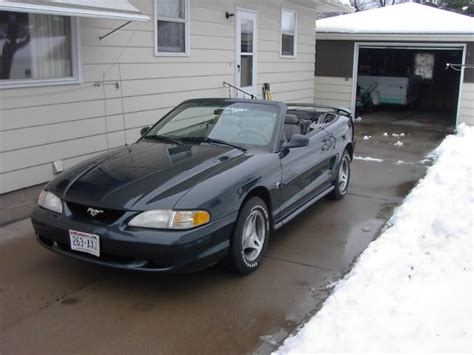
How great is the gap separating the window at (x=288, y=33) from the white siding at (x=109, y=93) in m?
1.57

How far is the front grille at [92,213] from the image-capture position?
387cm

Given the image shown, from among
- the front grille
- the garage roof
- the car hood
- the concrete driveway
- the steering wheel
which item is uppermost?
the garage roof

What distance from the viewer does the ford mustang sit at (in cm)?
379

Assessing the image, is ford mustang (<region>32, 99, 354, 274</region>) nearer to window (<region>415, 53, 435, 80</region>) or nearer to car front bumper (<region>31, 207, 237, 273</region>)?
car front bumper (<region>31, 207, 237, 273</region>)

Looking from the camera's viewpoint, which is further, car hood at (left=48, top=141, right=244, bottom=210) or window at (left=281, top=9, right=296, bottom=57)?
window at (left=281, top=9, right=296, bottom=57)

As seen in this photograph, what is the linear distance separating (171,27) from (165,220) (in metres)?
5.27

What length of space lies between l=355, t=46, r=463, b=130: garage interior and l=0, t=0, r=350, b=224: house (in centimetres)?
892

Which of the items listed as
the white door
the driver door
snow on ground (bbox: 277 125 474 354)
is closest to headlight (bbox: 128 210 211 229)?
snow on ground (bbox: 277 125 474 354)

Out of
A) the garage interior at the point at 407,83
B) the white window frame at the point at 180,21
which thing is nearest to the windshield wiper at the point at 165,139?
the white window frame at the point at 180,21

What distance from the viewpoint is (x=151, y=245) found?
3.71m

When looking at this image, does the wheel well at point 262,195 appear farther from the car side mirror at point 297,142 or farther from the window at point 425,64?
the window at point 425,64

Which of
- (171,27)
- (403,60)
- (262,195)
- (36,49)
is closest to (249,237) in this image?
(262,195)

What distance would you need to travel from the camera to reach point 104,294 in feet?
13.5


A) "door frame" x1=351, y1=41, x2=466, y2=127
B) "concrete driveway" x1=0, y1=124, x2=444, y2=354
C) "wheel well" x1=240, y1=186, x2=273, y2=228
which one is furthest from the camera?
"door frame" x1=351, y1=41, x2=466, y2=127
